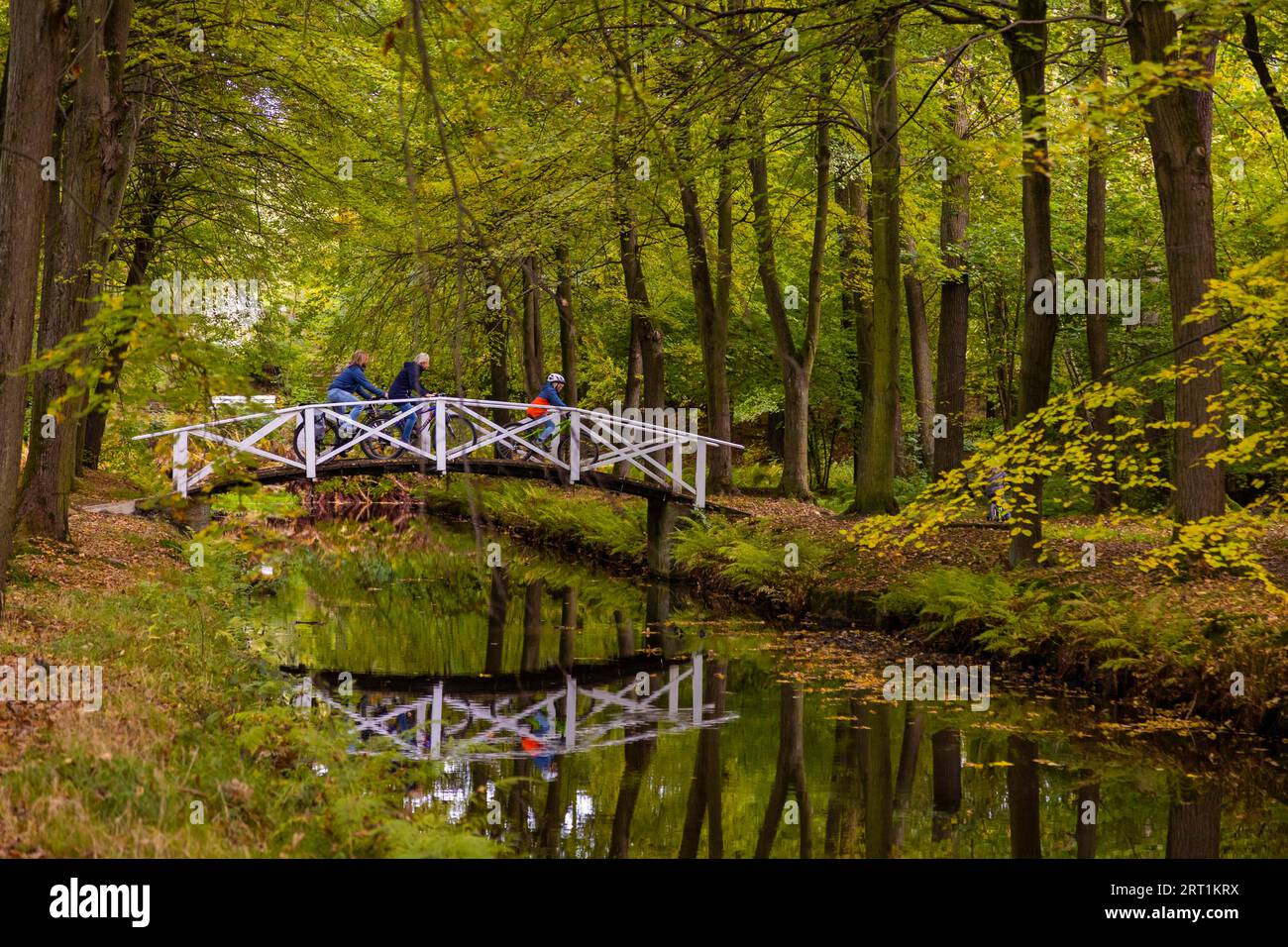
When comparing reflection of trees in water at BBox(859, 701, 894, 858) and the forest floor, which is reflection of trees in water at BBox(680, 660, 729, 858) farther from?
the forest floor

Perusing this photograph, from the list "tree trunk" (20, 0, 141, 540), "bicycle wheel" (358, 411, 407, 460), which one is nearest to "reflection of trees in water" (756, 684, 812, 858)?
"tree trunk" (20, 0, 141, 540)

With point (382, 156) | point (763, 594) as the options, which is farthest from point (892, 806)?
point (382, 156)

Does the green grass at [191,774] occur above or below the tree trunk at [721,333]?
below

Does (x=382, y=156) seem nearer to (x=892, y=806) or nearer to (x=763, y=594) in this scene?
(x=763, y=594)

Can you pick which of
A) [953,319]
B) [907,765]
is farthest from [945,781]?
[953,319]

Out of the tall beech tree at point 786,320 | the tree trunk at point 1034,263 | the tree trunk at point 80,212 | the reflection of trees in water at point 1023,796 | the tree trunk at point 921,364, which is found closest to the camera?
the reflection of trees in water at point 1023,796

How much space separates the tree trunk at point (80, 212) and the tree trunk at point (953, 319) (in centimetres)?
993

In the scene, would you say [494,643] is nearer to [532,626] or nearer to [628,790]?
[532,626]

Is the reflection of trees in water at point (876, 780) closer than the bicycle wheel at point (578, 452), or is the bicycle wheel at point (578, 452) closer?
the reflection of trees in water at point (876, 780)

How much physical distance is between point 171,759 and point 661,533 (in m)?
12.0

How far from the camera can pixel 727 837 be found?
6570mm

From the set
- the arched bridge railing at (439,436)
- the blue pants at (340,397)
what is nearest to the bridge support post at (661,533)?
the arched bridge railing at (439,436)

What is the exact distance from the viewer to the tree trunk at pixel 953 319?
15836 mm

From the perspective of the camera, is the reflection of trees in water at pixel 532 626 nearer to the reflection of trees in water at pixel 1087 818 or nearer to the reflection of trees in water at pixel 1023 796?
the reflection of trees in water at pixel 1023 796
